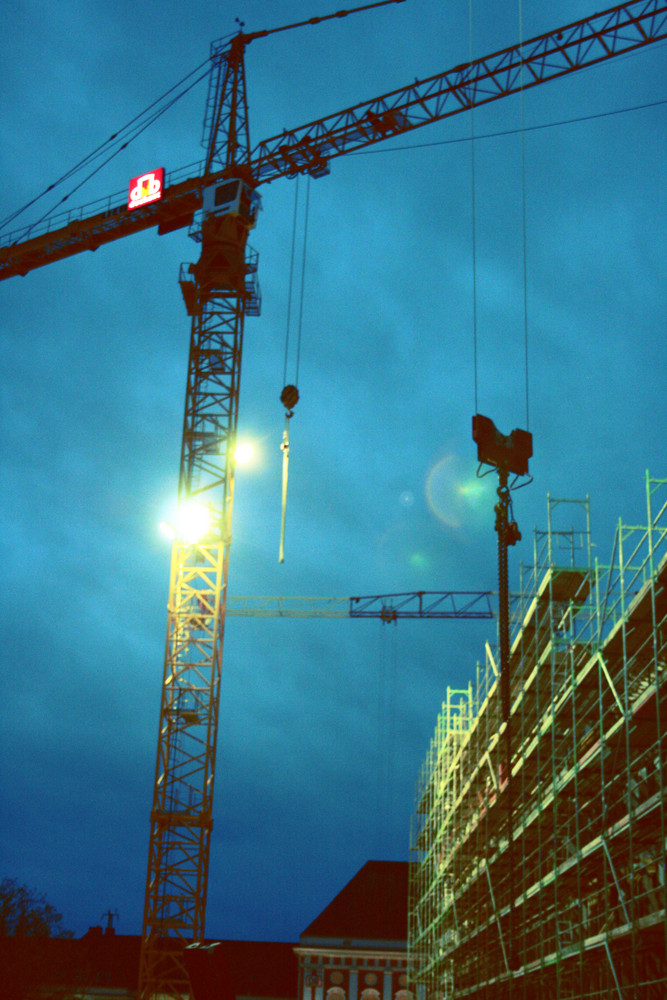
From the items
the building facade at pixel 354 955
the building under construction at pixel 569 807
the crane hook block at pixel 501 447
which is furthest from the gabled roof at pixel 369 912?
the crane hook block at pixel 501 447

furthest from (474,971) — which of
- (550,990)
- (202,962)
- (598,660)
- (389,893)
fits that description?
(389,893)

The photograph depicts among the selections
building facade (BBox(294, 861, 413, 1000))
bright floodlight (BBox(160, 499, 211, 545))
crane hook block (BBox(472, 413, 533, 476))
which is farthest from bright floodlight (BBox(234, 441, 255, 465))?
building facade (BBox(294, 861, 413, 1000))

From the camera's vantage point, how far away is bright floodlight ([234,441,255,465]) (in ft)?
143

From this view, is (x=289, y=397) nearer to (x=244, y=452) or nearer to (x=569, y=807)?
(x=244, y=452)

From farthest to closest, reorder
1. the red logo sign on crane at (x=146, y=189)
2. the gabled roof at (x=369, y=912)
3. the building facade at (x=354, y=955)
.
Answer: the gabled roof at (x=369, y=912)
the building facade at (x=354, y=955)
the red logo sign on crane at (x=146, y=189)

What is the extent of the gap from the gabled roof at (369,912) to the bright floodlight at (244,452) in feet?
146

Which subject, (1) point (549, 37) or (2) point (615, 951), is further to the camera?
(1) point (549, 37)

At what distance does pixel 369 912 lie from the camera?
7969 cm

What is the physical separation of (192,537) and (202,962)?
25.6 metres

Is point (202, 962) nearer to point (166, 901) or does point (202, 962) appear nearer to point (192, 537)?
point (166, 901)

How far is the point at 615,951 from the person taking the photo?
23938mm

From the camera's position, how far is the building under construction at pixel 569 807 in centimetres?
2233

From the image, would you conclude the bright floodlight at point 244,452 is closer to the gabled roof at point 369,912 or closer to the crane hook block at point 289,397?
the crane hook block at point 289,397

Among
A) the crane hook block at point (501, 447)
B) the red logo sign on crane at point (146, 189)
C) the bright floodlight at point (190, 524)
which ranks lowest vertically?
the crane hook block at point (501, 447)
